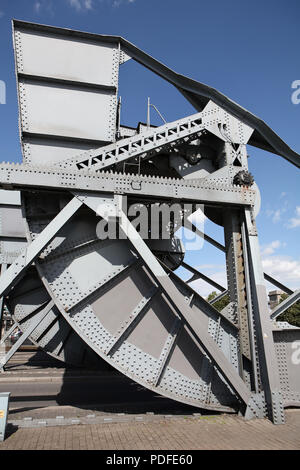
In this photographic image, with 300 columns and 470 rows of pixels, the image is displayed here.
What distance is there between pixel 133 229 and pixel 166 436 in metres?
4.06

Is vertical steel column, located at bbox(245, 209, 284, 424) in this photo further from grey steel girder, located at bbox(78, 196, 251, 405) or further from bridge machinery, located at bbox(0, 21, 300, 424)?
grey steel girder, located at bbox(78, 196, 251, 405)

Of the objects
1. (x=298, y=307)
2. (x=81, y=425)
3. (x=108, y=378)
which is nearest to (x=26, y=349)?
(x=108, y=378)

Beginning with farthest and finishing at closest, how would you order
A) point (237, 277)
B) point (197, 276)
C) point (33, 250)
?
point (197, 276), point (237, 277), point (33, 250)

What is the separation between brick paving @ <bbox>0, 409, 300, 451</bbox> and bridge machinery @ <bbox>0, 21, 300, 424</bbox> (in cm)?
44

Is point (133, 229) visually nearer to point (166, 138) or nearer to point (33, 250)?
point (33, 250)

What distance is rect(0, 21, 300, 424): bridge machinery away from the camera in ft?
21.3

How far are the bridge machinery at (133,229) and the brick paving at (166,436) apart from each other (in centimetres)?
44

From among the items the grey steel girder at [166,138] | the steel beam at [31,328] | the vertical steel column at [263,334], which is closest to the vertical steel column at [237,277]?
the vertical steel column at [263,334]

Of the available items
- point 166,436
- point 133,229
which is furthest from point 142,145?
point 166,436

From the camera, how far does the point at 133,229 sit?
6789 millimetres

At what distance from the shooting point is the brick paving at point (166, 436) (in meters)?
4.96

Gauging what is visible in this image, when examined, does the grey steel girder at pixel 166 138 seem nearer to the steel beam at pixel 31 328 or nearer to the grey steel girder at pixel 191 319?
the grey steel girder at pixel 191 319

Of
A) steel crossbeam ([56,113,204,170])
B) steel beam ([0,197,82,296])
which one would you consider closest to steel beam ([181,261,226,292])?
steel crossbeam ([56,113,204,170])
